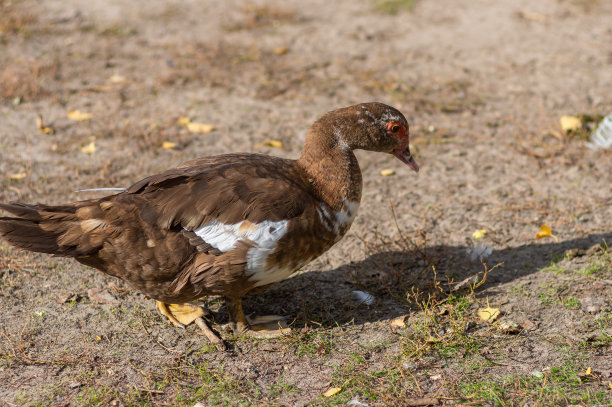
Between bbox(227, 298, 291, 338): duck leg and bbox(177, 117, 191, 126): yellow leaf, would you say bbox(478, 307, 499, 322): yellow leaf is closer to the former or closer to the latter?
bbox(227, 298, 291, 338): duck leg

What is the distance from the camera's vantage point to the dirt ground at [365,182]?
11.5 feet

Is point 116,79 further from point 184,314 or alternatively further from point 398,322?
point 398,322

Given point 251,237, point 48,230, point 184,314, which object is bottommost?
point 184,314

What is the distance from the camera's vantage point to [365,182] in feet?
18.3

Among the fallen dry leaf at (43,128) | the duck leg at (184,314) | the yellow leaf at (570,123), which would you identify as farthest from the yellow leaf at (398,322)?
the fallen dry leaf at (43,128)

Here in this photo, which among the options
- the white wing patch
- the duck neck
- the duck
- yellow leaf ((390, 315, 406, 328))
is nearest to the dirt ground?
yellow leaf ((390, 315, 406, 328))

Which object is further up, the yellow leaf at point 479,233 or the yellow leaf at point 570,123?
the yellow leaf at point 570,123

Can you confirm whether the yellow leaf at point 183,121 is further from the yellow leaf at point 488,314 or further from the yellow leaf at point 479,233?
the yellow leaf at point 488,314

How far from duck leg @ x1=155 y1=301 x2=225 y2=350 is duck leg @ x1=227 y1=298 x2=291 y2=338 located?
0.47ft

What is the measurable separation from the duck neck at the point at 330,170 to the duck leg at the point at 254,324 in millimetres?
767

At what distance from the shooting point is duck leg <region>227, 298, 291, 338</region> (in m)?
3.83

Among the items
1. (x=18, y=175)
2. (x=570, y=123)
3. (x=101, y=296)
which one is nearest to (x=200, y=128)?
(x=18, y=175)

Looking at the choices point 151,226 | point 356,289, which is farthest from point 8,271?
point 356,289

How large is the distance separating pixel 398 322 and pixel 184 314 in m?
1.28
